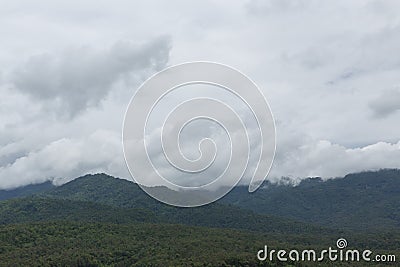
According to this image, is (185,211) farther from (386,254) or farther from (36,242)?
(386,254)

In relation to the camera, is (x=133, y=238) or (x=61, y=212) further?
(x=61, y=212)

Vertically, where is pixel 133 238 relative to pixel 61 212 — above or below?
below

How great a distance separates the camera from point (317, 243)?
83.4m

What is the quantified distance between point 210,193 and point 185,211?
12601cm

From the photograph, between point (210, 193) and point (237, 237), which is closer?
point (210, 193)

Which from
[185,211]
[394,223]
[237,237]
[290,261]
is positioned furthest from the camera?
[394,223]

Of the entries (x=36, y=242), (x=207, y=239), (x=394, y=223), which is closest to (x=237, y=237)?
(x=207, y=239)

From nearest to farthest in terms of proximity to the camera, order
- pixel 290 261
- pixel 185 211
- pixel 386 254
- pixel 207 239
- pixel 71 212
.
Answer: 1. pixel 290 261
2. pixel 386 254
3. pixel 207 239
4. pixel 71 212
5. pixel 185 211

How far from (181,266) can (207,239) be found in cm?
1849

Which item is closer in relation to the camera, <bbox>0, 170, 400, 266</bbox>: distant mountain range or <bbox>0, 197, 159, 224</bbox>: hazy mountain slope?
<bbox>0, 170, 400, 266</bbox>: distant mountain range

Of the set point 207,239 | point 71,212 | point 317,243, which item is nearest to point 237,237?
point 207,239

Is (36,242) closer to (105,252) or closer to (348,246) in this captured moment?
(105,252)

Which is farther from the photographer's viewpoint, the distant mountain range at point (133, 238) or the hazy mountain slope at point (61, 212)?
the hazy mountain slope at point (61, 212)

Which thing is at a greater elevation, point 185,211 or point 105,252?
point 185,211
